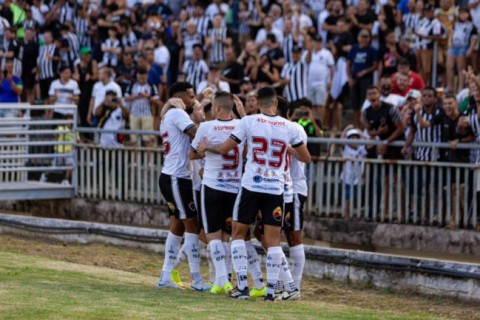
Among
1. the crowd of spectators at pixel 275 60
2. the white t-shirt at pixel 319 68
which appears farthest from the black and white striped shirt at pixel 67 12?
the white t-shirt at pixel 319 68

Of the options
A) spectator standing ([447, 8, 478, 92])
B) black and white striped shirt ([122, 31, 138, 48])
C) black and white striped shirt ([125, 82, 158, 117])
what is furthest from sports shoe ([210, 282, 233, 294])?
black and white striped shirt ([122, 31, 138, 48])

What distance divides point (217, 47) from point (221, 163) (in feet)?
45.2

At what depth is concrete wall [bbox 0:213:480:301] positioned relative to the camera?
50.0ft

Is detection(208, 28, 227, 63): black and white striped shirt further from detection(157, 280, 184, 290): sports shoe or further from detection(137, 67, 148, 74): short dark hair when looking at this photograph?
detection(157, 280, 184, 290): sports shoe

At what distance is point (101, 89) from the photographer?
82.5ft

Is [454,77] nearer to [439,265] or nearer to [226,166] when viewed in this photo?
[439,265]

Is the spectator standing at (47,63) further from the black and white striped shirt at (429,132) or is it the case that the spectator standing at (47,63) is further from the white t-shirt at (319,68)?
the black and white striped shirt at (429,132)

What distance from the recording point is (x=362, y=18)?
82.2 feet

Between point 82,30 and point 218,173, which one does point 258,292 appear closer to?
point 218,173

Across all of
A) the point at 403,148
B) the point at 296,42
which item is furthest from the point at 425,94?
the point at 296,42

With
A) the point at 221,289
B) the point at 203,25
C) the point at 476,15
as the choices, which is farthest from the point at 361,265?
the point at 203,25

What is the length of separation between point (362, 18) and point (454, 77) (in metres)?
2.59

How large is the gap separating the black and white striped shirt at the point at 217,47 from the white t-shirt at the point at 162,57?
100cm

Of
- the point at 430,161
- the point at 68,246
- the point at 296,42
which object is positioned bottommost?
the point at 68,246
